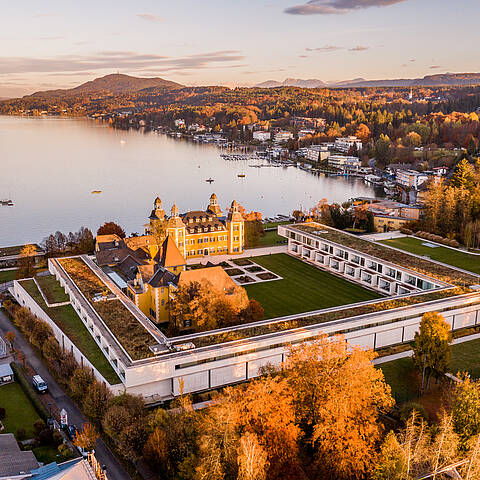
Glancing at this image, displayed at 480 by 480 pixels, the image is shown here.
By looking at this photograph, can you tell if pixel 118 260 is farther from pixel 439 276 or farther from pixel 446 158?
pixel 446 158

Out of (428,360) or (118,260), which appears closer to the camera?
(428,360)

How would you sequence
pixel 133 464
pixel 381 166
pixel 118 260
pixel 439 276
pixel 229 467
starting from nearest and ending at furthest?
1. pixel 229 467
2. pixel 133 464
3. pixel 439 276
4. pixel 118 260
5. pixel 381 166

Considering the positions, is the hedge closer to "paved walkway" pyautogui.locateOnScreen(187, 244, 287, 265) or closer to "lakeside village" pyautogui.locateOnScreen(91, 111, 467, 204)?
"paved walkway" pyautogui.locateOnScreen(187, 244, 287, 265)

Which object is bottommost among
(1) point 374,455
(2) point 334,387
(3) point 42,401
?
(3) point 42,401

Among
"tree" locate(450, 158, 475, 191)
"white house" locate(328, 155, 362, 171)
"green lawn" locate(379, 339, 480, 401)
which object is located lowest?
"green lawn" locate(379, 339, 480, 401)

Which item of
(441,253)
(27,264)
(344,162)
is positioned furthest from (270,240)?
(344,162)

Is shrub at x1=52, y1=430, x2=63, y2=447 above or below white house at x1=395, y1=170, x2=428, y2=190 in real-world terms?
below

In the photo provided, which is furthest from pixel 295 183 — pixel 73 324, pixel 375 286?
pixel 73 324

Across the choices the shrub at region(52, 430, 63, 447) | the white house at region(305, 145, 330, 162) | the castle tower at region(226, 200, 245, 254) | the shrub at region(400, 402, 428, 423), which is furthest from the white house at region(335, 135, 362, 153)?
the shrub at region(52, 430, 63, 447)

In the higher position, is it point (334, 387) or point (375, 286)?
point (334, 387)
